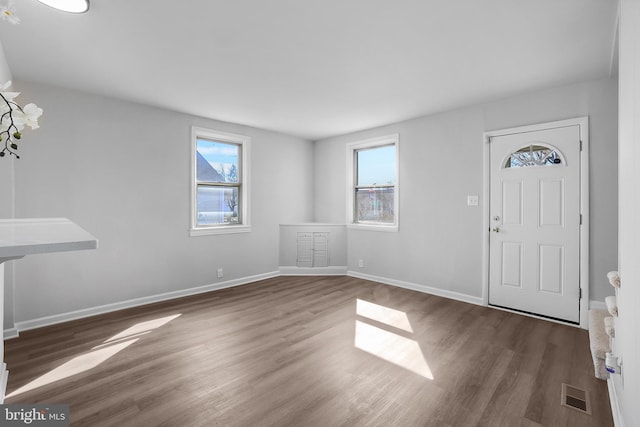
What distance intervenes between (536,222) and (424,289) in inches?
66.8

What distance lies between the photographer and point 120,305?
148 inches

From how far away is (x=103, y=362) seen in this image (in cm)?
250

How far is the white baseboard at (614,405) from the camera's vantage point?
69.4 inches

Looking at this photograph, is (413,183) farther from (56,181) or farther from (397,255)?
(56,181)

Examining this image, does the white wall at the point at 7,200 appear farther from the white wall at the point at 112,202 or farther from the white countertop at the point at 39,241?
the white countertop at the point at 39,241

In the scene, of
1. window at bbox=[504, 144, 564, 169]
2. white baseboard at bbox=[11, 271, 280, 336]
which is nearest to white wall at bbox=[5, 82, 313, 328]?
white baseboard at bbox=[11, 271, 280, 336]

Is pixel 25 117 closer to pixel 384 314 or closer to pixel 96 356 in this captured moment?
pixel 96 356

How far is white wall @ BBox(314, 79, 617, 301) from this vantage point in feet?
10.2

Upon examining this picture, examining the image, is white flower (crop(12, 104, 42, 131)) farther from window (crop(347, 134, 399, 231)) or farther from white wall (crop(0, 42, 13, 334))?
window (crop(347, 134, 399, 231))

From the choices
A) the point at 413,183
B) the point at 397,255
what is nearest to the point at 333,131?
the point at 413,183

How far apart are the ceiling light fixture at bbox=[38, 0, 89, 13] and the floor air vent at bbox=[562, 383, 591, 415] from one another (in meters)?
4.00

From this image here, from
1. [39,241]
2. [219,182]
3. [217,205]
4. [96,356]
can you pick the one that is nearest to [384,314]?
[96,356]

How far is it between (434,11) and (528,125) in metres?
2.21

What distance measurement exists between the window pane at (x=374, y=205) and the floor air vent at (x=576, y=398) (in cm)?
322
